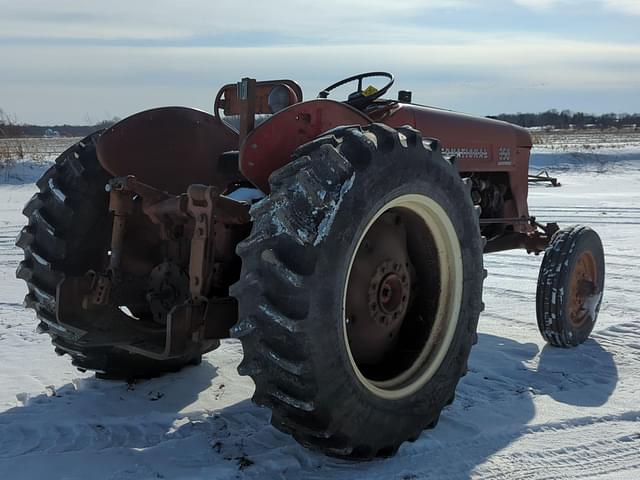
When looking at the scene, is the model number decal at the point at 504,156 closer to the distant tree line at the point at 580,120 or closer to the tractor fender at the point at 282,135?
the tractor fender at the point at 282,135

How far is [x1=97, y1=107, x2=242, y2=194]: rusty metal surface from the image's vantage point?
3.86 m

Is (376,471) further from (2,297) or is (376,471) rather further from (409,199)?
(2,297)

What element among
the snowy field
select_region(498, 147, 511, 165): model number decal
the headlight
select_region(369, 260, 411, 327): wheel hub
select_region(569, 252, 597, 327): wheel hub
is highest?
the headlight

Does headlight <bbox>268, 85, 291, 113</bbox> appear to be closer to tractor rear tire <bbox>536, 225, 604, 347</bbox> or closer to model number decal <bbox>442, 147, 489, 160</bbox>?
model number decal <bbox>442, 147, 489, 160</bbox>

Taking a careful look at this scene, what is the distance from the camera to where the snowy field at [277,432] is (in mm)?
3225

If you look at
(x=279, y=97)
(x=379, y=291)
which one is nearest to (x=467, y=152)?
(x=279, y=97)

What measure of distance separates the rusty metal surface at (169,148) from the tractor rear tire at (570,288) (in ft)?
Answer: 7.89

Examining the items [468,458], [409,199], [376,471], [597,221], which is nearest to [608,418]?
[468,458]

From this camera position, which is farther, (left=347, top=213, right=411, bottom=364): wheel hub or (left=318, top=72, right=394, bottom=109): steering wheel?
(left=318, top=72, right=394, bottom=109): steering wheel

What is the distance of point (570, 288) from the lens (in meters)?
5.14

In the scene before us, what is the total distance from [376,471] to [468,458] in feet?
1.58

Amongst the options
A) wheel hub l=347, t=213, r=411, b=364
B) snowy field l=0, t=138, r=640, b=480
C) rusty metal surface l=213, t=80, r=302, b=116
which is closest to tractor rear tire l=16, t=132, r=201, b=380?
snowy field l=0, t=138, r=640, b=480

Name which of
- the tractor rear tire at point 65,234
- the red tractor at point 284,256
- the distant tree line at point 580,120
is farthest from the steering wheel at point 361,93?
the distant tree line at point 580,120

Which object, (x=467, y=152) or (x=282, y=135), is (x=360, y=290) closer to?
(x=282, y=135)
